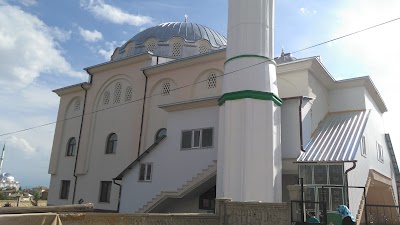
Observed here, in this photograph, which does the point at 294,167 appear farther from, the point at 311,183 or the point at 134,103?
the point at 134,103

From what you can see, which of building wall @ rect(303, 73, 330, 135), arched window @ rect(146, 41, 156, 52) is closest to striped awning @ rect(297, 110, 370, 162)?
building wall @ rect(303, 73, 330, 135)

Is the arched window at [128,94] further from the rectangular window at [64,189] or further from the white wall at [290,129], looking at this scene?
the white wall at [290,129]

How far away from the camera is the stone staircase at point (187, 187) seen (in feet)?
44.7

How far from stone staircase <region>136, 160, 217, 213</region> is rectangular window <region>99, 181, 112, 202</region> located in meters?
6.50

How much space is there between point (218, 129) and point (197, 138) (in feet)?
4.48

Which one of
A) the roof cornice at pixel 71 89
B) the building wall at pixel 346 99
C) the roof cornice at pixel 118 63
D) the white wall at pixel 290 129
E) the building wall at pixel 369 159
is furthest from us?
the roof cornice at pixel 71 89

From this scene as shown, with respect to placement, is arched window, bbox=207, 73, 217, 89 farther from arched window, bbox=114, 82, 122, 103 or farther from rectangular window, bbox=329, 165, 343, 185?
rectangular window, bbox=329, 165, 343, 185

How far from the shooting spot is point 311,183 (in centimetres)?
1231

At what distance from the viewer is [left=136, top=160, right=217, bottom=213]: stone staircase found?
1363cm

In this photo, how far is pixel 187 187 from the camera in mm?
13961

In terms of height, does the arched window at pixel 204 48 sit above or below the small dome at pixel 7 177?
above

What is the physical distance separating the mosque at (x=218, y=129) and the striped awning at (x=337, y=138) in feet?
0.14

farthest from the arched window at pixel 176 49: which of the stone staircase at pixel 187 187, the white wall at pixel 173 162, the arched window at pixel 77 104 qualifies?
the stone staircase at pixel 187 187

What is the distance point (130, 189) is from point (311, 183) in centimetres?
823
